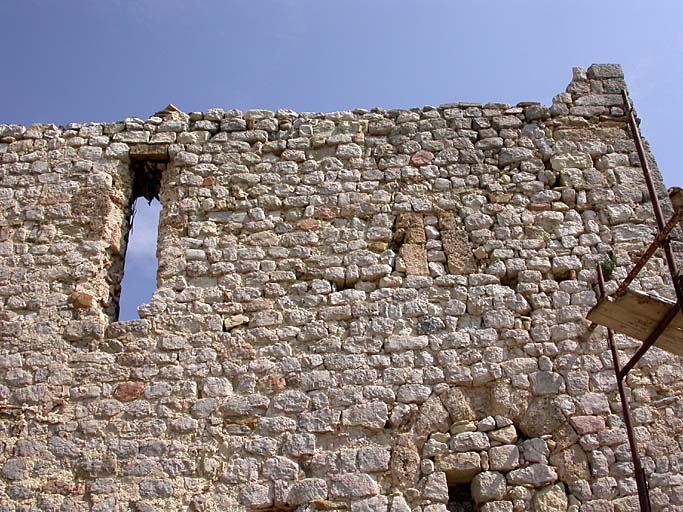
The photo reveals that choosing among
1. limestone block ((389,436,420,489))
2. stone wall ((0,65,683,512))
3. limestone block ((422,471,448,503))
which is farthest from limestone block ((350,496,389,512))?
limestone block ((422,471,448,503))

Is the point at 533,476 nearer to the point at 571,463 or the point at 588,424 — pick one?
the point at 571,463

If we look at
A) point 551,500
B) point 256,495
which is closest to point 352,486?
point 256,495

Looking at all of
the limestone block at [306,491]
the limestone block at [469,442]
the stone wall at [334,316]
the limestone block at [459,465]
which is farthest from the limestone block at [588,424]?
the limestone block at [306,491]

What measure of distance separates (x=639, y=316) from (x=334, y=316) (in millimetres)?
2210

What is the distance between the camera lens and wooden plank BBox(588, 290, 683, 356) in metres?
4.47

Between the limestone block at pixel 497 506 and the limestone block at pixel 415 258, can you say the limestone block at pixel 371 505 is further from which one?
the limestone block at pixel 415 258

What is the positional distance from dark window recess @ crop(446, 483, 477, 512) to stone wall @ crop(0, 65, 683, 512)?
0.05 metres

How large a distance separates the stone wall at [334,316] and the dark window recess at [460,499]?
2.0 inches

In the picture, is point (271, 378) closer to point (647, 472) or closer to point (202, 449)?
point (202, 449)

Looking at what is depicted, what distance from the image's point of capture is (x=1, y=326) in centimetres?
558

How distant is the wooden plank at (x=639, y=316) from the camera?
447 cm

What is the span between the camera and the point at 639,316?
182 inches

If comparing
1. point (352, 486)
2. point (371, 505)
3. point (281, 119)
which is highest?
point (281, 119)

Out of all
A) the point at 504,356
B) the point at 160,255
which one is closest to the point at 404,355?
the point at 504,356
